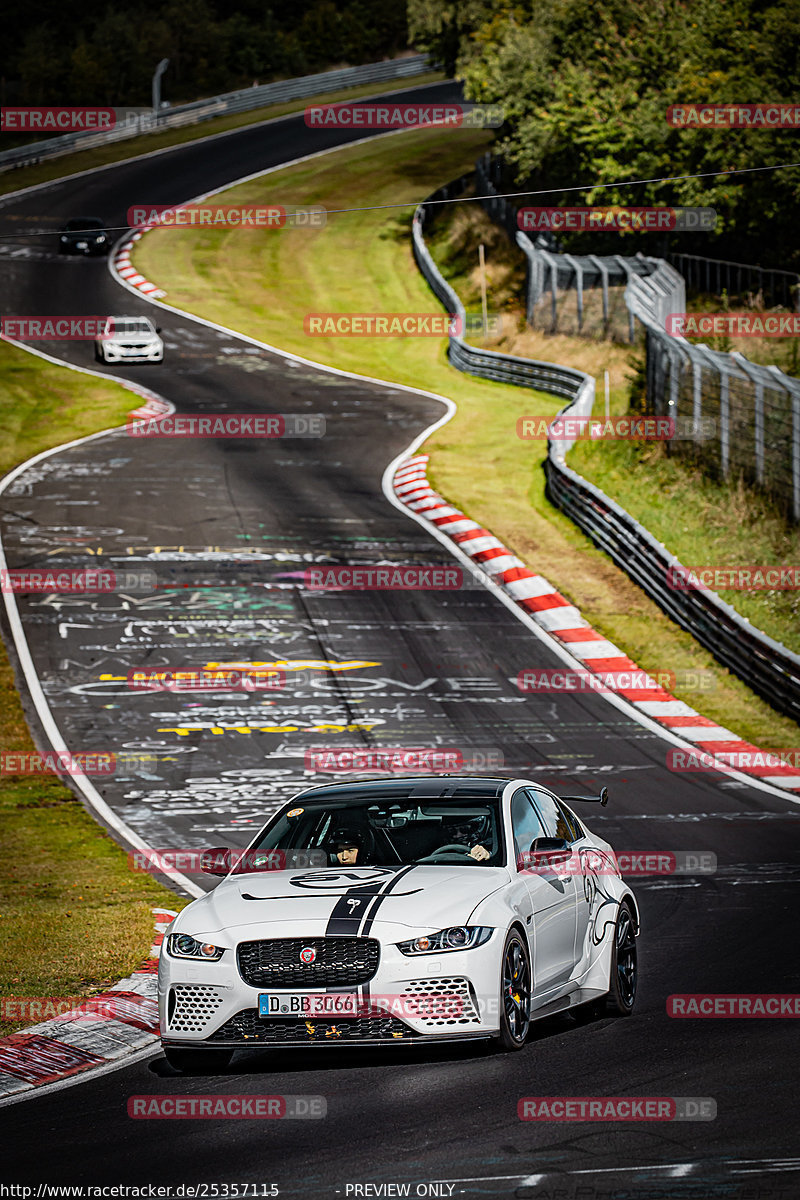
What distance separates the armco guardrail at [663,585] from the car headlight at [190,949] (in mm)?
13164

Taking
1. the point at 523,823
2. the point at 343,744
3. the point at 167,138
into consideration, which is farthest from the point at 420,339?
the point at 523,823

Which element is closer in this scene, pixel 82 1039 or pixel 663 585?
pixel 82 1039

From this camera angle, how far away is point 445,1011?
8.36 meters

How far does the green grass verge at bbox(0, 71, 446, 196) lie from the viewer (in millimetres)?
75062

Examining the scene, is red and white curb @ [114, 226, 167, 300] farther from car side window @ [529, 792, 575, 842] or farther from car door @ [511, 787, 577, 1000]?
car door @ [511, 787, 577, 1000]

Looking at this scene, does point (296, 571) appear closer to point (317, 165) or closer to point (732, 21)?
point (732, 21)

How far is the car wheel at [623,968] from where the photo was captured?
979cm

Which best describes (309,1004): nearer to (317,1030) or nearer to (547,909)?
(317,1030)

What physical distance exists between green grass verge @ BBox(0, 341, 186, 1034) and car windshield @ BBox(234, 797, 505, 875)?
2.00 metres

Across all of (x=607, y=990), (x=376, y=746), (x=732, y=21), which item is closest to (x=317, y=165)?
(x=732, y=21)

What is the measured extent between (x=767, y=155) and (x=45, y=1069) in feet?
119

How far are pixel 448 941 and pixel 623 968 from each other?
1954 mm

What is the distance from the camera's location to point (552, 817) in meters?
10.5

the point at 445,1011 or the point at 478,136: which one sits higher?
the point at 478,136
